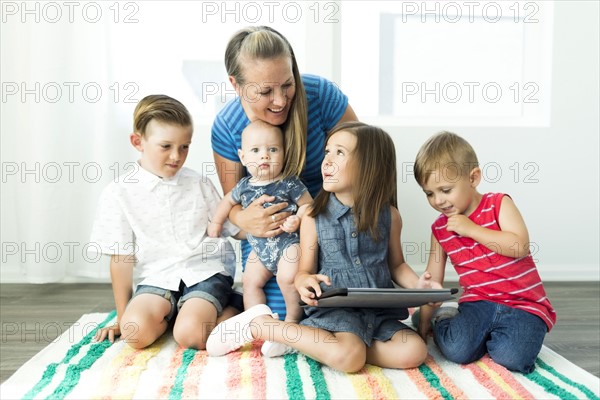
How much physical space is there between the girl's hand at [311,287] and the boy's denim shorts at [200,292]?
0.30 meters

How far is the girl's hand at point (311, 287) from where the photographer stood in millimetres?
1491

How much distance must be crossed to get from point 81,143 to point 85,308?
670 millimetres

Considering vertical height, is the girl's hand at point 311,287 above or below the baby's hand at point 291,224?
below

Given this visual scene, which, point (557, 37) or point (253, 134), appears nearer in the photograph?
point (253, 134)

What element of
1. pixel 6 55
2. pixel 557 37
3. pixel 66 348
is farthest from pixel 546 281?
pixel 6 55

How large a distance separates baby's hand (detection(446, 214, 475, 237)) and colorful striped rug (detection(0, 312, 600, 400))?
30cm

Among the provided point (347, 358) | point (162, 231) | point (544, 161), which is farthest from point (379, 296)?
point (544, 161)

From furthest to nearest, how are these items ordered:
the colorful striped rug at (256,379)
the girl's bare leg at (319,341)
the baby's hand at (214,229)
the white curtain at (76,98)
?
1. the white curtain at (76,98)
2. the baby's hand at (214,229)
3. the girl's bare leg at (319,341)
4. the colorful striped rug at (256,379)

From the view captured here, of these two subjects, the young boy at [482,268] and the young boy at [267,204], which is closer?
the young boy at [482,268]

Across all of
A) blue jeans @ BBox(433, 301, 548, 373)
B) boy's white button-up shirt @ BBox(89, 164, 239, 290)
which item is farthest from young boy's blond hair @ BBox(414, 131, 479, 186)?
boy's white button-up shirt @ BBox(89, 164, 239, 290)

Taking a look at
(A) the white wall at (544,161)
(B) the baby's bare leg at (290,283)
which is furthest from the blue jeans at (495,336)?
(A) the white wall at (544,161)

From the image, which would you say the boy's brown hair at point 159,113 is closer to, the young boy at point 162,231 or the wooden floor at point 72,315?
the young boy at point 162,231

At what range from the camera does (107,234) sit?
5.79ft

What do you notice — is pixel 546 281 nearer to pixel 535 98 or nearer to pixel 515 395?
pixel 535 98
